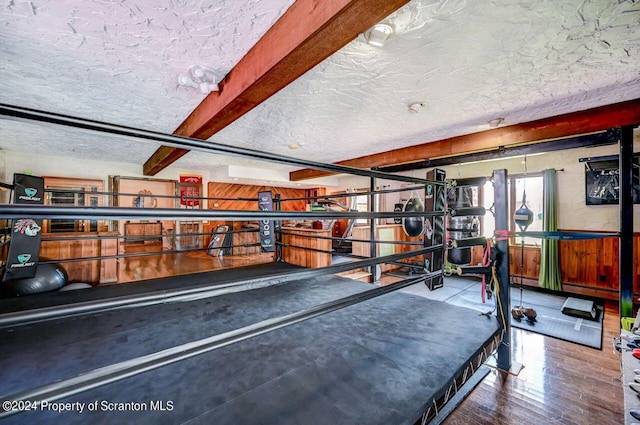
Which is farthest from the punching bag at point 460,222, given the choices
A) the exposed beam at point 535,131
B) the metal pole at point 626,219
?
the metal pole at point 626,219

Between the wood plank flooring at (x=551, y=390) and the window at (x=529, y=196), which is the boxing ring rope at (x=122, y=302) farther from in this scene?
the window at (x=529, y=196)

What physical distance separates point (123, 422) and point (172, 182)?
7273 millimetres

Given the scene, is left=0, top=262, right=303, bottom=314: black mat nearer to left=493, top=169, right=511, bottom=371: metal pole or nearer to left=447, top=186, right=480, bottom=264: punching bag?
left=493, top=169, right=511, bottom=371: metal pole

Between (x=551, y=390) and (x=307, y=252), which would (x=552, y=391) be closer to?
(x=551, y=390)

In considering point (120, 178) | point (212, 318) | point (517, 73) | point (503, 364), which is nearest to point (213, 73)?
point (212, 318)

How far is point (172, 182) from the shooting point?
7.08m

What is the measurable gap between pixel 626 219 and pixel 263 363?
3.96 metres

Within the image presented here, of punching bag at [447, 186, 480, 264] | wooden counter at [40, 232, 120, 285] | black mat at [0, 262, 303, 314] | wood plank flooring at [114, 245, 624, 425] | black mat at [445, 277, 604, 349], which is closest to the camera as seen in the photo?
wood plank flooring at [114, 245, 624, 425]

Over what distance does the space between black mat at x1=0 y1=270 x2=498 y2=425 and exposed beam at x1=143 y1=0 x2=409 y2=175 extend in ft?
5.32

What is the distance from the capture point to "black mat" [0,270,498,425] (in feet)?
2.99

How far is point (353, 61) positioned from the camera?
1888 mm

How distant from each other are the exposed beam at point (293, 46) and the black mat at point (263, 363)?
1621 mm

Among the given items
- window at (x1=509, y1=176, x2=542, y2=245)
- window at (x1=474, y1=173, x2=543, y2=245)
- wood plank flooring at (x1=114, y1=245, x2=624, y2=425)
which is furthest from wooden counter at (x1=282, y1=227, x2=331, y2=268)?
window at (x1=509, y1=176, x2=542, y2=245)

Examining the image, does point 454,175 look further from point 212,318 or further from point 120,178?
point 120,178
